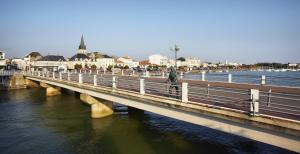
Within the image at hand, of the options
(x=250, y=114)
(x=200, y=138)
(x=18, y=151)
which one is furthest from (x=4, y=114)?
(x=250, y=114)

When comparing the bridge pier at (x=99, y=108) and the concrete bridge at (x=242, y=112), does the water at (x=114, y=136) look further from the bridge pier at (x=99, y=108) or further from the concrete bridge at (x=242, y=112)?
the concrete bridge at (x=242, y=112)

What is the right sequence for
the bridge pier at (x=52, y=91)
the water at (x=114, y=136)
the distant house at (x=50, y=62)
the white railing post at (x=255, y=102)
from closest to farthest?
the white railing post at (x=255, y=102) < the water at (x=114, y=136) < the bridge pier at (x=52, y=91) < the distant house at (x=50, y=62)

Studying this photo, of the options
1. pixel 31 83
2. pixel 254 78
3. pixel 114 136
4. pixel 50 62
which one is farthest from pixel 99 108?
pixel 50 62

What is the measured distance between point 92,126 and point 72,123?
2.39m

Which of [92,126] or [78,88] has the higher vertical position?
[78,88]

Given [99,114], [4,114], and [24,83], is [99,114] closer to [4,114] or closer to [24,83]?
[4,114]

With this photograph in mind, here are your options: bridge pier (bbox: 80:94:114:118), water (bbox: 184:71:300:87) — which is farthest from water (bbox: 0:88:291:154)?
water (bbox: 184:71:300:87)

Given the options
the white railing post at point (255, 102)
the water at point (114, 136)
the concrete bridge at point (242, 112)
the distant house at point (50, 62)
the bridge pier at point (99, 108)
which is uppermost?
the distant house at point (50, 62)

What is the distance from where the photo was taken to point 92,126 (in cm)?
2044

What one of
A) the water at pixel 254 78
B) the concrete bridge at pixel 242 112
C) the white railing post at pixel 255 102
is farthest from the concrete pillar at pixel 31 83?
the white railing post at pixel 255 102

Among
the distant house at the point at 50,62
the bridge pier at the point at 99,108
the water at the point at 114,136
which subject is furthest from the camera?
the distant house at the point at 50,62

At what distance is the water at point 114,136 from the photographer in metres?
14.9

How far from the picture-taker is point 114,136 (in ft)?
58.0

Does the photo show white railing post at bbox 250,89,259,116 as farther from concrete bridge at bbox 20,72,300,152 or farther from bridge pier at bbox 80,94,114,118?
bridge pier at bbox 80,94,114,118
